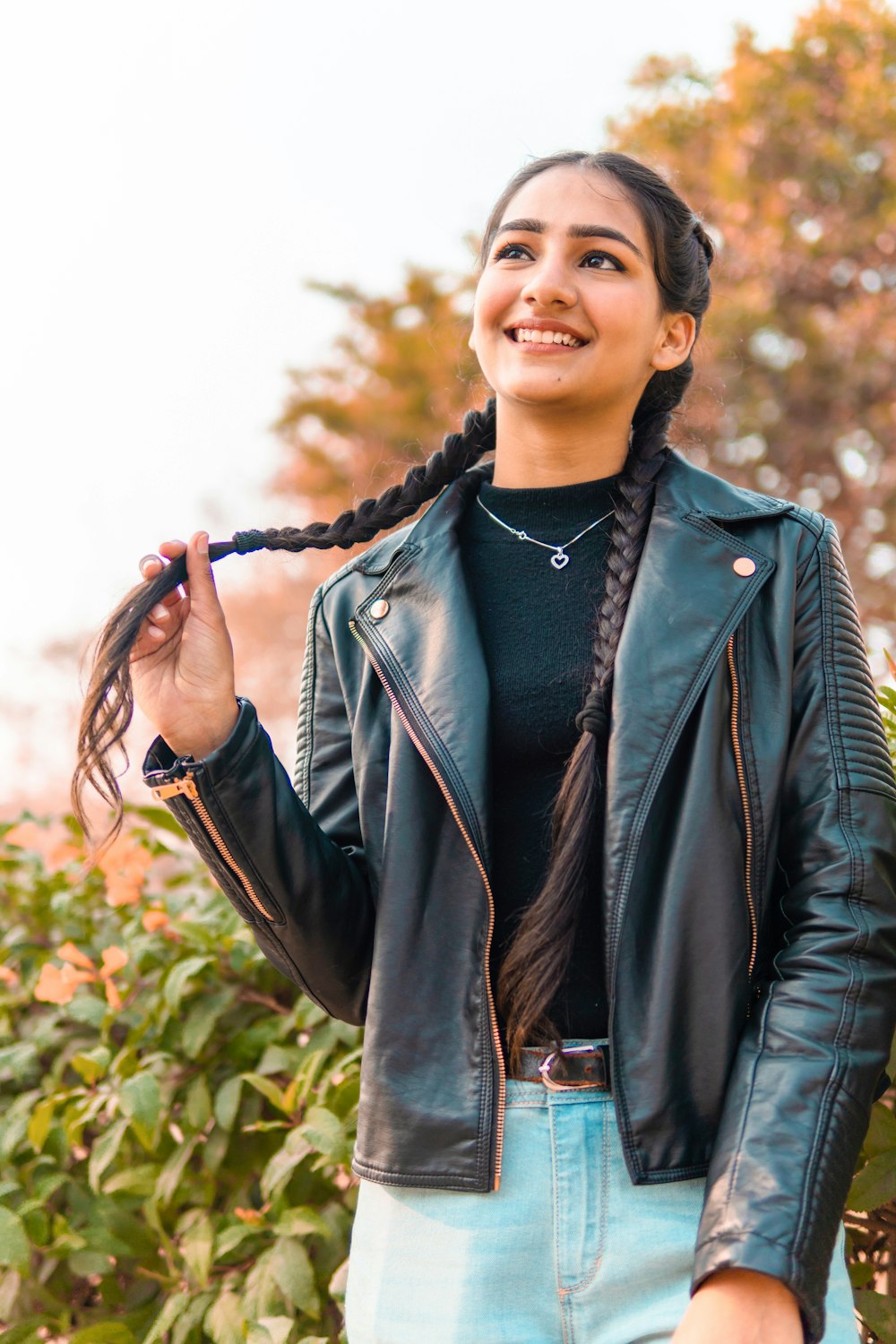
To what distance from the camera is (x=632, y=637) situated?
1.71 metres

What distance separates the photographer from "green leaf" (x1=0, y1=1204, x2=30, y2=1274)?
2309 mm

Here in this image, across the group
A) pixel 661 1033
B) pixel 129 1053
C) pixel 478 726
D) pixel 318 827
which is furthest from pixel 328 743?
pixel 129 1053

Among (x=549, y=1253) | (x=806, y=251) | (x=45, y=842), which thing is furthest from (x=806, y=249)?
(x=549, y=1253)

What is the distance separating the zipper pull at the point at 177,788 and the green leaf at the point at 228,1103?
35.6 inches

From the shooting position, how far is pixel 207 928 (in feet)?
8.81

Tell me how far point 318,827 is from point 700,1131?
0.67 meters

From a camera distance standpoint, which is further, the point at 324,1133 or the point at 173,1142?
the point at 173,1142

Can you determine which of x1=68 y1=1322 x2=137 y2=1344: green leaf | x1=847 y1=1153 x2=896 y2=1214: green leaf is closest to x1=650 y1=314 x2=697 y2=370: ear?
x1=847 y1=1153 x2=896 y2=1214: green leaf

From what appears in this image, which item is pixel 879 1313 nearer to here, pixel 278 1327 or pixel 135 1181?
pixel 278 1327

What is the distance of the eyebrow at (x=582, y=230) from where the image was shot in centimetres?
192

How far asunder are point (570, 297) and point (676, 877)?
0.85 meters

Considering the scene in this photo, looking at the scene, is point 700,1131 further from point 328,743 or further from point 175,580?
point 175,580

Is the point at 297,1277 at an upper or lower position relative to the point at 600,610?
lower

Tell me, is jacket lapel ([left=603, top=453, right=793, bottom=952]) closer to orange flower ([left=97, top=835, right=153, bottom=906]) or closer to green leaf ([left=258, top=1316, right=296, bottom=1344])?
green leaf ([left=258, top=1316, right=296, bottom=1344])
